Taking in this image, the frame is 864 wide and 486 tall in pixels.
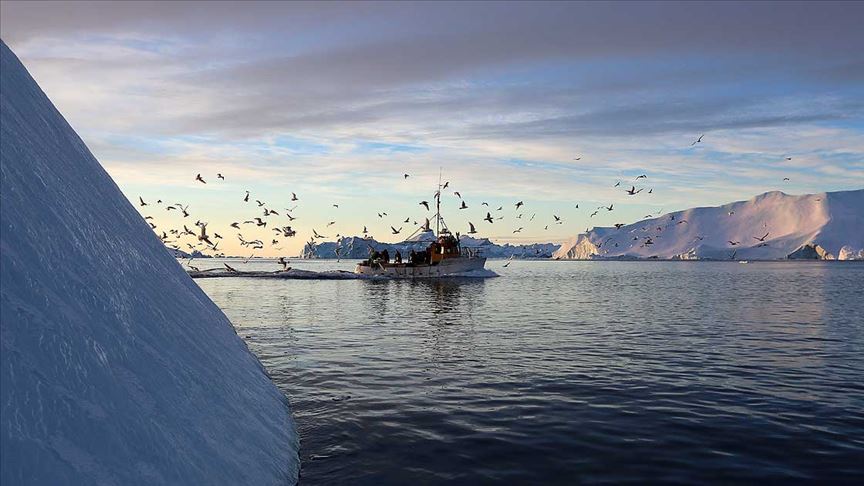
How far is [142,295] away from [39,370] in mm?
2740

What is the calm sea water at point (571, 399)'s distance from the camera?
7.95 m

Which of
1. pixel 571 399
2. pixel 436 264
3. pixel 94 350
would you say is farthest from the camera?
pixel 436 264

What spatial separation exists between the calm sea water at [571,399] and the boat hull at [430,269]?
50222 mm

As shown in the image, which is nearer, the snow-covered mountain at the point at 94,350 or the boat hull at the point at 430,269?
the snow-covered mountain at the point at 94,350

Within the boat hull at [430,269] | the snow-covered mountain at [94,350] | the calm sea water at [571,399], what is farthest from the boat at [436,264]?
the snow-covered mountain at [94,350]

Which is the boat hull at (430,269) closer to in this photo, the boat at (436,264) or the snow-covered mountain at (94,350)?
the boat at (436,264)

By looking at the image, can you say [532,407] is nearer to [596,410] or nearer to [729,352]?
[596,410]

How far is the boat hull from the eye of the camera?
7625cm

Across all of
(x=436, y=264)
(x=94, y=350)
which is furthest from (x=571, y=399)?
(x=436, y=264)

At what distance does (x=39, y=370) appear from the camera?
353 cm

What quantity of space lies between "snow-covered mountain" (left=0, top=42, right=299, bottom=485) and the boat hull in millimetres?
67947

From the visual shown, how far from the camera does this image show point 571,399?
11711 millimetres

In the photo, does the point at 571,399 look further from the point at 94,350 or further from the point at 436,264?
the point at 436,264

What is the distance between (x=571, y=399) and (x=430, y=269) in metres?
64.5
